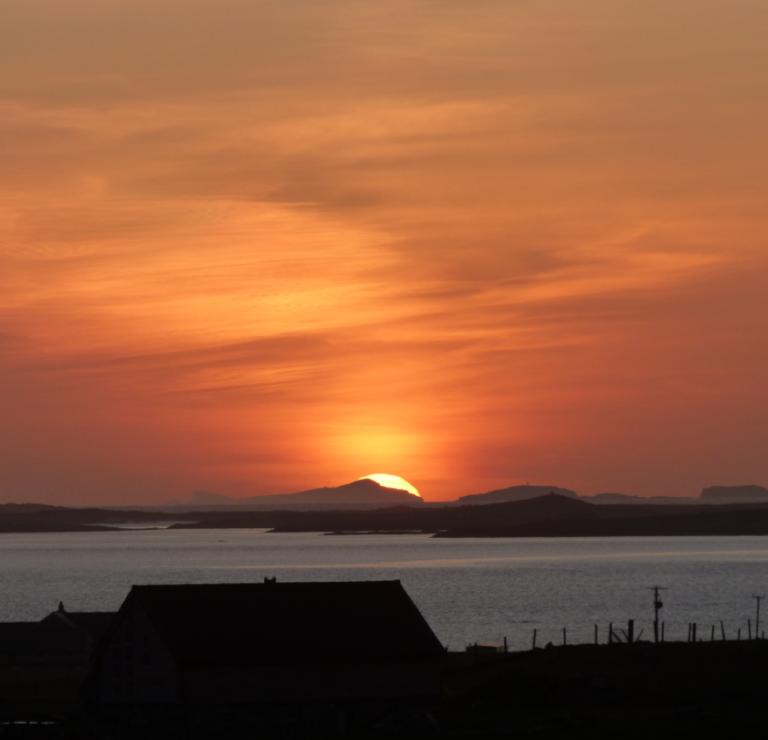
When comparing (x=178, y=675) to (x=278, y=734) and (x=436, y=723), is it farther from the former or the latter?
(x=436, y=723)

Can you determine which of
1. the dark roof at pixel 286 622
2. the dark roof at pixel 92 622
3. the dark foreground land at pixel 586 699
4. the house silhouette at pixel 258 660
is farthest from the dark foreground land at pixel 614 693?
the dark roof at pixel 92 622

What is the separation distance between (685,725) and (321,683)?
13.0 meters

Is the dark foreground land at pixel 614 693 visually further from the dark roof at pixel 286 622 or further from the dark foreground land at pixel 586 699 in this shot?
the dark roof at pixel 286 622

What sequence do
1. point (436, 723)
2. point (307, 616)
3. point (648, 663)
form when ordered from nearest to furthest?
1. point (436, 723)
2. point (307, 616)
3. point (648, 663)

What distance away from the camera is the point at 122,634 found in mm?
48375

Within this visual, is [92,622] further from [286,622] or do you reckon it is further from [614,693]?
[614,693]

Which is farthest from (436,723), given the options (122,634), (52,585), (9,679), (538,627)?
(52,585)

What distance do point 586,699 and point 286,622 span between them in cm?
1243

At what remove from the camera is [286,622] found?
4878 cm

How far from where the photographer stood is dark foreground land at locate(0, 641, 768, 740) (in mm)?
43312

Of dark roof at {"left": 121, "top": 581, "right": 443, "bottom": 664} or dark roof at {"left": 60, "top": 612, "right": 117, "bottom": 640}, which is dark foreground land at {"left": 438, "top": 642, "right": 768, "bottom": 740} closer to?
dark roof at {"left": 121, "top": 581, "right": 443, "bottom": 664}

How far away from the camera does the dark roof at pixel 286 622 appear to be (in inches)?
1845

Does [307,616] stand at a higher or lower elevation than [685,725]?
higher

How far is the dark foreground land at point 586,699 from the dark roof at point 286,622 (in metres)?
2.71
